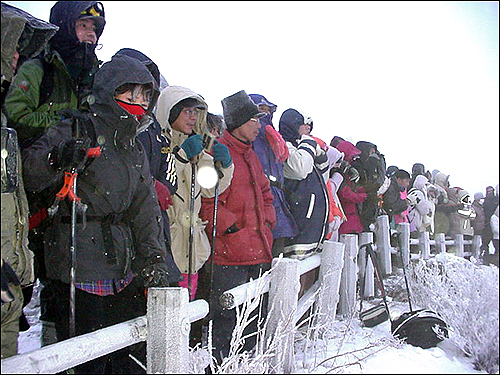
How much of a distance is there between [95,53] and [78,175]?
39.3 inches

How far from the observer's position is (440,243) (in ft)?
32.0

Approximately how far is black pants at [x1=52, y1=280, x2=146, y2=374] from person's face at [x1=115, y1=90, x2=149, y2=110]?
3.57 ft

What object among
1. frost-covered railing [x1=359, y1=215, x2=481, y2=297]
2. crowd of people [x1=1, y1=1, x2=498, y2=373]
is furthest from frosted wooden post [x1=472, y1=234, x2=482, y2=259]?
crowd of people [x1=1, y1=1, x2=498, y2=373]

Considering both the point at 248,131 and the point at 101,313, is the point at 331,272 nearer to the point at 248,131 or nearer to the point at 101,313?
the point at 248,131

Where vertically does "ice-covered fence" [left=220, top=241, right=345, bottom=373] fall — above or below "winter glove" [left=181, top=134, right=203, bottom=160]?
below

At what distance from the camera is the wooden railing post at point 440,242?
9643 mm

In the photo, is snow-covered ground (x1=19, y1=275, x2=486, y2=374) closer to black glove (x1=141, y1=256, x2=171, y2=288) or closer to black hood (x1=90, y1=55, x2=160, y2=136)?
black glove (x1=141, y1=256, x2=171, y2=288)

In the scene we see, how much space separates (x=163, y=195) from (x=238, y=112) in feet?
4.21

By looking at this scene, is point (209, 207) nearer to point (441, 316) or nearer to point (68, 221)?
point (68, 221)

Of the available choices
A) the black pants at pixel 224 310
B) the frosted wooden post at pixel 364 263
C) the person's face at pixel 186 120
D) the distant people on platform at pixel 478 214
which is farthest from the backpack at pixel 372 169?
the distant people on platform at pixel 478 214

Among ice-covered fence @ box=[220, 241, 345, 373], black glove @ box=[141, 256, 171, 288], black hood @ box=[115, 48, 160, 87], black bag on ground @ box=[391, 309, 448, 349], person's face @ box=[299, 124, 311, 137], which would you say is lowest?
black bag on ground @ box=[391, 309, 448, 349]

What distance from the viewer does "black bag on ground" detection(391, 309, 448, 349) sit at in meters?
4.02

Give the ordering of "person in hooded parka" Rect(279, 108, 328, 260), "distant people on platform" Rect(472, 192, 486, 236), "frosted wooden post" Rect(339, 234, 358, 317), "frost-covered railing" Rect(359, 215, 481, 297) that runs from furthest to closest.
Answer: "distant people on platform" Rect(472, 192, 486, 236) → "frost-covered railing" Rect(359, 215, 481, 297) → "frosted wooden post" Rect(339, 234, 358, 317) → "person in hooded parka" Rect(279, 108, 328, 260)

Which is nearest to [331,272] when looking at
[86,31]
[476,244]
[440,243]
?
[86,31]
